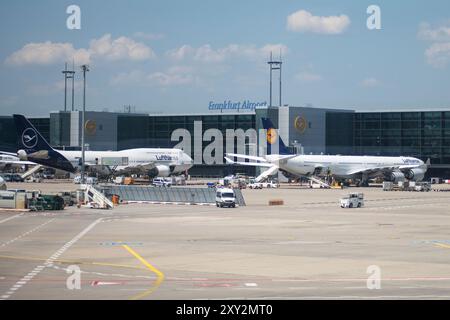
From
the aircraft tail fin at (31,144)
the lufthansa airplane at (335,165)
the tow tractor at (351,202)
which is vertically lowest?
the tow tractor at (351,202)

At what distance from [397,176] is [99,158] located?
55.2 meters

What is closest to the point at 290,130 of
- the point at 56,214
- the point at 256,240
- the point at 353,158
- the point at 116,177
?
the point at 353,158

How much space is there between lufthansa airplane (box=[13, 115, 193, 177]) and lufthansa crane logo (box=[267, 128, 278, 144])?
2015 centimetres

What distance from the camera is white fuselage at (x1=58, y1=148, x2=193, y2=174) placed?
157m

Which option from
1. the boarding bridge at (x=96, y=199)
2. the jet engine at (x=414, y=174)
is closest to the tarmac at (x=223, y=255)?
the boarding bridge at (x=96, y=199)

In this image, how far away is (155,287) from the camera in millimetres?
30375

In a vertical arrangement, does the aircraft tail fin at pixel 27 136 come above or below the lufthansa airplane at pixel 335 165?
above

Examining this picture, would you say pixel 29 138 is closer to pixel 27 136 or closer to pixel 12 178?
pixel 27 136

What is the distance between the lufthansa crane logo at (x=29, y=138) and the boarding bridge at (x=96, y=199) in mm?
56874

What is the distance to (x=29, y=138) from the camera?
148m

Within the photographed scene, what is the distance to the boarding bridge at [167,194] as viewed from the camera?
96.1 m

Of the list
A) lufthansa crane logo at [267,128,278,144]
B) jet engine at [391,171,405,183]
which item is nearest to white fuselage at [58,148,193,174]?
lufthansa crane logo at [267,128,278,144]

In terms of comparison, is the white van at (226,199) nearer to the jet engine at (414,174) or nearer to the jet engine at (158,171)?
the jet engine at (158,171)

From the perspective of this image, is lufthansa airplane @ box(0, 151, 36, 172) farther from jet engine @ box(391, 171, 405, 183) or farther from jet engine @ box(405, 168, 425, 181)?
jet engine @ box(405, 168, 425, 181)
